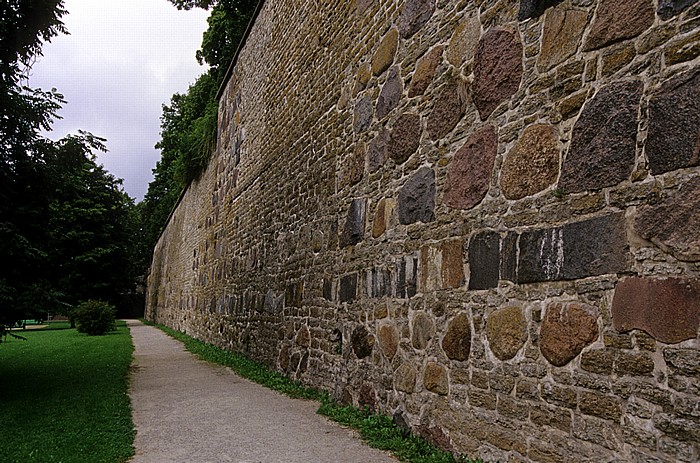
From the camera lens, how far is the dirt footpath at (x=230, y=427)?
409 cm

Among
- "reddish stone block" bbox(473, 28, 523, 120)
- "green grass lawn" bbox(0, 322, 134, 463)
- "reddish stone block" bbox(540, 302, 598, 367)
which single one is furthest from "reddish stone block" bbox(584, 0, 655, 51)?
"green grass lawn" bbox(0, 322, 134, 463)

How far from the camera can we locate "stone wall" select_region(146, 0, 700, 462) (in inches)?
101

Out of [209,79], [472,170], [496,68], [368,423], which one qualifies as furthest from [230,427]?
[209,79]

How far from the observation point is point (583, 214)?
2.99 metres

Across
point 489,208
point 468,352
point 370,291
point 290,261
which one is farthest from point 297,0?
point 468,352

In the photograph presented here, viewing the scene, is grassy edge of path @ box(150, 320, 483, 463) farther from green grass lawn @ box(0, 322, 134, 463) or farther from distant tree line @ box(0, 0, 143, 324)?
distant tree line @ box(0, 0, 143, 324)

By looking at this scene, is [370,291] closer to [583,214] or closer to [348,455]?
[348,455]

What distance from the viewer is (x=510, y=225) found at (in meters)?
3.52

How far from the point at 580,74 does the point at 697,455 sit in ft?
6.51

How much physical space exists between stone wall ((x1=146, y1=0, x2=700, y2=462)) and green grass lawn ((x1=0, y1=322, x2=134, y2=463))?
86.4 inches

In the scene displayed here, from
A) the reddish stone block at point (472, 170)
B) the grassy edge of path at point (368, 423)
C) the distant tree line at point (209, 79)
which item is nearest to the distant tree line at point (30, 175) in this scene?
the grassy edge of path at point (368, 423)

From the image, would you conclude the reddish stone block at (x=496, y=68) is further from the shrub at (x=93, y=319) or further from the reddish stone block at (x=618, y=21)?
the shrub at (x=93, y=319)

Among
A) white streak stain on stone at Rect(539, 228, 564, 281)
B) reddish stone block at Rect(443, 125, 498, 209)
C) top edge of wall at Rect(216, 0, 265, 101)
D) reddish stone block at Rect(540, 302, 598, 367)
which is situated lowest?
reddish stone block at Rect(540, 302, 598, 367)

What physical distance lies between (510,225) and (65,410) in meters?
4.93
